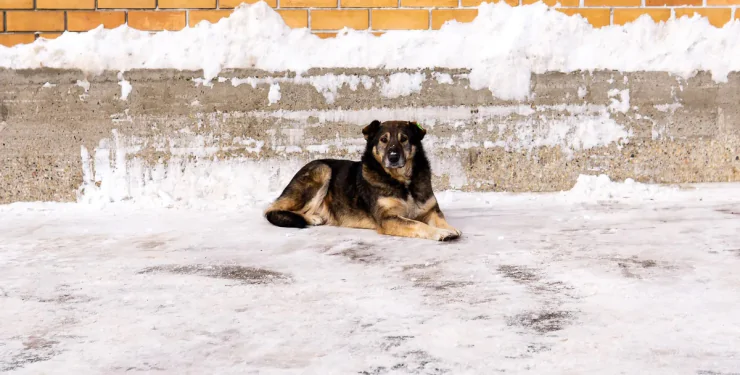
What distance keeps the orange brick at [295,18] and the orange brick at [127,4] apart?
970 mm

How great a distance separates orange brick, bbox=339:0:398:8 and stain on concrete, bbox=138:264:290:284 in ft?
8.91

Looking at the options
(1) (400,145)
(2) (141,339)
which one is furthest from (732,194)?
(2) (141,339)

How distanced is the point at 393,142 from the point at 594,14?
7.16ft

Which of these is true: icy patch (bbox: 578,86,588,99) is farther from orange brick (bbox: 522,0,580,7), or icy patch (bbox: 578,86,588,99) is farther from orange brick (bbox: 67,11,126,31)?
orange brick (bbox: 67,11,126,31)

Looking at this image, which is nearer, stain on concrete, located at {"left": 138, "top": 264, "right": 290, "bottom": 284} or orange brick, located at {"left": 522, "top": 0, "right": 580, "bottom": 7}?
stain on concrete, located at {"left": 138, "top": 264, "right": 290, "bottom": 284}

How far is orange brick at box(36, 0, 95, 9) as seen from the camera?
18.7ft

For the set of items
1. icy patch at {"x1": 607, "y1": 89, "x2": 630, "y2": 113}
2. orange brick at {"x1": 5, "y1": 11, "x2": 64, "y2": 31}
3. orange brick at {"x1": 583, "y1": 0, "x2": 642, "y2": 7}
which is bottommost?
icy patch at {"x1": 607, "y1": 89, "x2": 630, "y2": 113}

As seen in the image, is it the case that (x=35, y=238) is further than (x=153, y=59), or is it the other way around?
(x=153, y=59)

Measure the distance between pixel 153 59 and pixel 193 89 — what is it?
367 millimetres

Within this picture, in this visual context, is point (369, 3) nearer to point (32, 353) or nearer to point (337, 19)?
point (337, 19)

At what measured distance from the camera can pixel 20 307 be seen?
3.12 m

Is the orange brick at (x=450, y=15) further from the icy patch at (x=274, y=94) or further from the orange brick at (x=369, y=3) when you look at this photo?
the icy patch at (x=274, y=94)

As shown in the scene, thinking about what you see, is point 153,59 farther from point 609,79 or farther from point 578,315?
point 578,315

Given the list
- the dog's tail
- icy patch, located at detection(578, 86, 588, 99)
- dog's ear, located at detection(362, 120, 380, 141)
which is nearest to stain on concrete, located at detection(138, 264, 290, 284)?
the dog's tail
